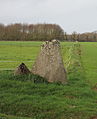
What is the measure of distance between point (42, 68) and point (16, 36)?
95.8 meters

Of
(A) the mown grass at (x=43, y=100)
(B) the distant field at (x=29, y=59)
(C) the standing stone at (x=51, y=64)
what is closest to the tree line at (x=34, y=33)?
(B) the distant field at (x=29, y=59)

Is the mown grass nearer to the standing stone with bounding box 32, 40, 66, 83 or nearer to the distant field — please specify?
the standing stone with bounding box 32, 40, 66, 83

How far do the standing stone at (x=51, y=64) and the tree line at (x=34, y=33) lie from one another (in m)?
91.5

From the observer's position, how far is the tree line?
10519cm

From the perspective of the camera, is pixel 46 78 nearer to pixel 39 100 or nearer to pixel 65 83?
pixel 65 83

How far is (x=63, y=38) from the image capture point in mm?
120562

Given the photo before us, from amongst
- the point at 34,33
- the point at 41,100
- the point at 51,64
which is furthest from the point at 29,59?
the point at 34,33

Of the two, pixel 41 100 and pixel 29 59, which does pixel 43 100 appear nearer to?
pixel 41 100

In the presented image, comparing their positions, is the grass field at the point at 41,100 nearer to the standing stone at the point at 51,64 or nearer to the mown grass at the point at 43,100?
the mown grass at the point at 43,100

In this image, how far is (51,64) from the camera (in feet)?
39.6

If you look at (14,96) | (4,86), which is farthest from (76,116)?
(4,86)

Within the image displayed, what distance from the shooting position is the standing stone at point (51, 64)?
39.2 ft

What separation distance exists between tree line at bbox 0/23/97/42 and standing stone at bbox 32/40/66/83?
91.5 m

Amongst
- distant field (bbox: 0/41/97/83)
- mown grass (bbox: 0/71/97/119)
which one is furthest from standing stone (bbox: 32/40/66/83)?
distant field (bbox: 0/41/97/83)
